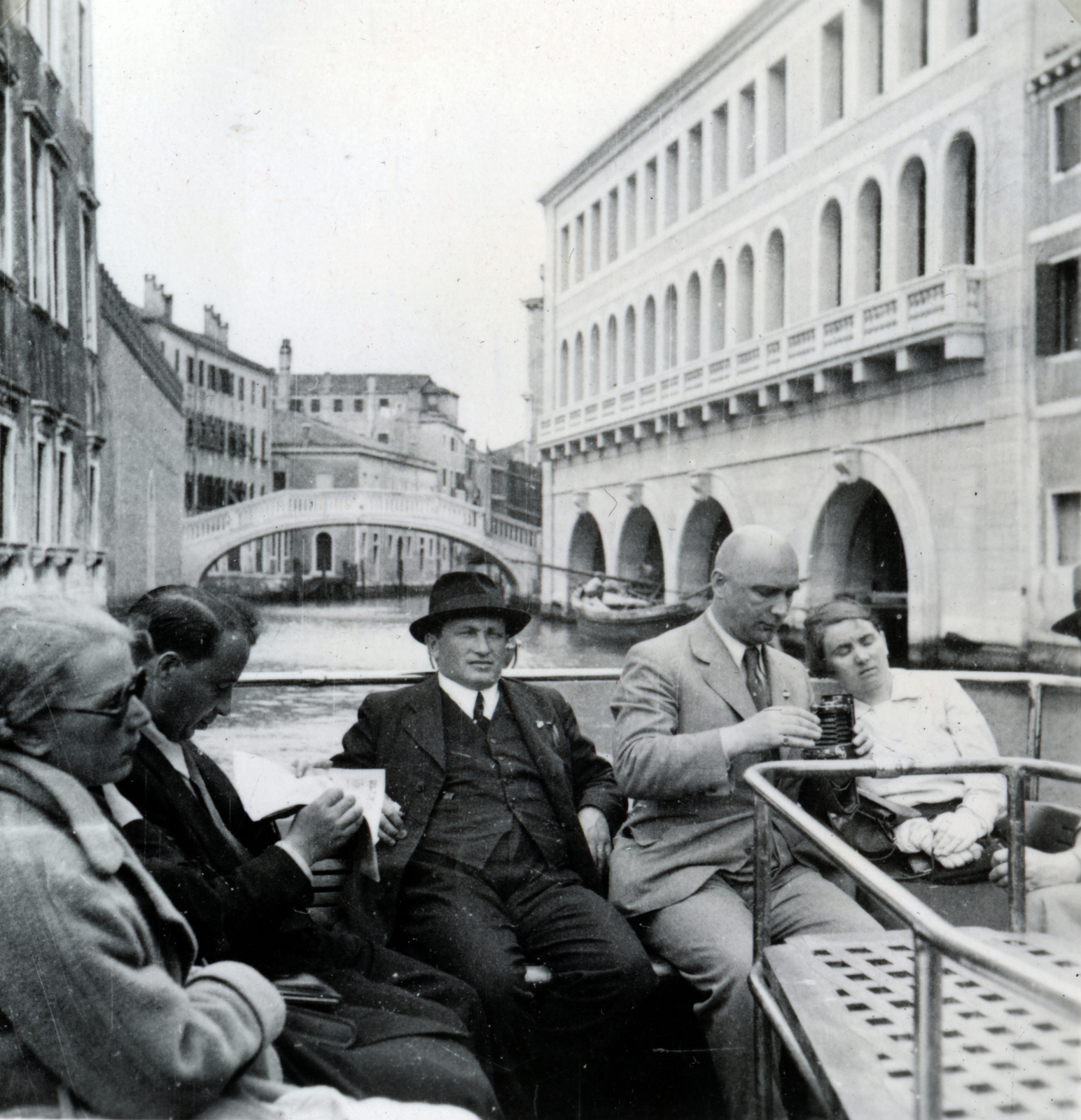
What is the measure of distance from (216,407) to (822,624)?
1.96 m

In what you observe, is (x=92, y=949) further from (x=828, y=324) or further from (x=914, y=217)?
(x=914, y=217)

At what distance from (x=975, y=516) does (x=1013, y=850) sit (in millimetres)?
1396

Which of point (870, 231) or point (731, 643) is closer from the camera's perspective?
point (731, 643)

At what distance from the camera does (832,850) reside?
1586 millimetres

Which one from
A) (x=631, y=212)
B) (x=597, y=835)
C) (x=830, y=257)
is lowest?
(x=597, y=835)

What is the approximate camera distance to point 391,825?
2520 mm

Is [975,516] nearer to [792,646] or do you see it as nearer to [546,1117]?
[792,646]

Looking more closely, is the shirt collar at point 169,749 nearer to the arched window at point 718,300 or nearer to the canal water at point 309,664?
the canal water at point 309,664

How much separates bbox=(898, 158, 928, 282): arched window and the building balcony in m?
0.06

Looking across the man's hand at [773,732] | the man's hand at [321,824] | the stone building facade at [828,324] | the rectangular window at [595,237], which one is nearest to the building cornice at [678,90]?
the stone building facade at [828,324]

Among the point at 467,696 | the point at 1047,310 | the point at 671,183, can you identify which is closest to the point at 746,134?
the point at 671,183

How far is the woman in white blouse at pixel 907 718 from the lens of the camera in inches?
109

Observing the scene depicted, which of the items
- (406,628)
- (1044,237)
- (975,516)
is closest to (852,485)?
(975,516)

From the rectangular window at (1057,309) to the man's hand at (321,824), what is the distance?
2.47 metres
